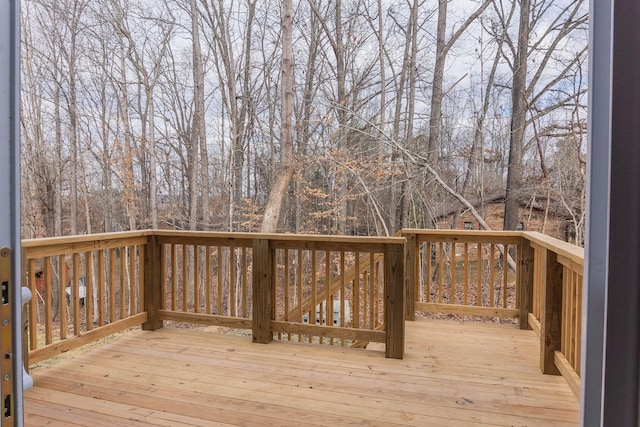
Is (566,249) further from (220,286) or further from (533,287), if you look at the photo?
(220,286)

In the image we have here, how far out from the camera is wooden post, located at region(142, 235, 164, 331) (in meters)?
3.69

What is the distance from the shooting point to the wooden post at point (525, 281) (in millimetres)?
3693

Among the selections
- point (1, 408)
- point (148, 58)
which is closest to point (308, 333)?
point (1, 408)

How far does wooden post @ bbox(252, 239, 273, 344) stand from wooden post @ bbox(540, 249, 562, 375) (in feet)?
6.82

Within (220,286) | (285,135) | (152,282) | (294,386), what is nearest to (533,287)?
(294,386)

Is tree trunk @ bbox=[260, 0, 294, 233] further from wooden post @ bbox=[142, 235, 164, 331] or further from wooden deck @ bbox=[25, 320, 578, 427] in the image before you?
wooden deck @ bbox=[25, 320, 578, 427]

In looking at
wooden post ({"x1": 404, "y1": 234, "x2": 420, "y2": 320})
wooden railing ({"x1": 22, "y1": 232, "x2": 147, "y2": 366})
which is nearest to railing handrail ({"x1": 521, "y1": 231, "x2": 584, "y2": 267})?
wooden post ({"x1": 404, "y1": 234, "x2": 420, "y2": 320})

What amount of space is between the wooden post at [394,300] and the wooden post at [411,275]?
1.02 metres

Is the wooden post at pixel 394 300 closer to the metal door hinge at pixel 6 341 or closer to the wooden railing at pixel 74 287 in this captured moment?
the wooden railing at pixel 74 287

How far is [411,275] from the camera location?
404cm

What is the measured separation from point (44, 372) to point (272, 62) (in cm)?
700

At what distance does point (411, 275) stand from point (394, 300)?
108 centimetres

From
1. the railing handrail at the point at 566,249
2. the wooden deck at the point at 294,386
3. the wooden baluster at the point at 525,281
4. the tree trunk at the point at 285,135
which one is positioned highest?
the tree trunk at the point at 285,135

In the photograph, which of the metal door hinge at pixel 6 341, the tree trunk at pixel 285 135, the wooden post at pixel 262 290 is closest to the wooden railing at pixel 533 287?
the wooden post at pixel 262 290
